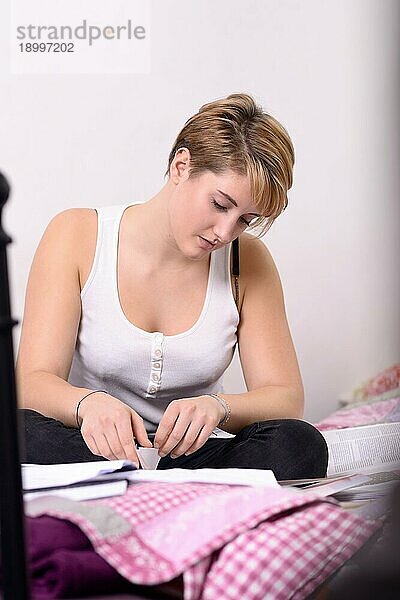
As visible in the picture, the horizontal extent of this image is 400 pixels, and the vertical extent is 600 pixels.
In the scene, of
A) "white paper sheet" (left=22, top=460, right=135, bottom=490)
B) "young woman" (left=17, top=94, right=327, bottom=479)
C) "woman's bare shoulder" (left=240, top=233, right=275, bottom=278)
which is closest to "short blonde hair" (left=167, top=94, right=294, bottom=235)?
"young woman" (left=17, top=94, right=327, bottom=479)

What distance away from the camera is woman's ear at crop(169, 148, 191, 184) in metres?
1.66

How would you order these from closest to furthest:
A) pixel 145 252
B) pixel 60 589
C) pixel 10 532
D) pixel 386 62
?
pixel 10 532 → pixel 60 589 → pixel 145 252 → pixel 386 62

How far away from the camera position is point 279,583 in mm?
917

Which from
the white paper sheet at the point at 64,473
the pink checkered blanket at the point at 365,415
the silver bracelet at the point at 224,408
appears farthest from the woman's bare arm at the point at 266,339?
the white paper sheet at the point at 64,473

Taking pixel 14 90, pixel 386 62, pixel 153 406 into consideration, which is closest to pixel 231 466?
pixel 153 406

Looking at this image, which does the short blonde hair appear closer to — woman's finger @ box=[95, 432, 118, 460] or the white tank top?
the white tank top

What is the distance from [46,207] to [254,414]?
3.61 ft

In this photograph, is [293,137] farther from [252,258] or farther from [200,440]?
[200,440]

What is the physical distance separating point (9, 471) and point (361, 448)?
1329 mm

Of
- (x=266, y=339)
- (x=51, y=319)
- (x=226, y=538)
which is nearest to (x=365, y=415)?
(x=266, y=339)

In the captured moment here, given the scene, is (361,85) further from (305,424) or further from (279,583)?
(279,583)

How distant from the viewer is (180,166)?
1677 mm

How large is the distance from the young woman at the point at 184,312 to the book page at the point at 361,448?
0.73ft

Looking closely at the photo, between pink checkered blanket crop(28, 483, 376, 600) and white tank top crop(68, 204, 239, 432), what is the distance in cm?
66
